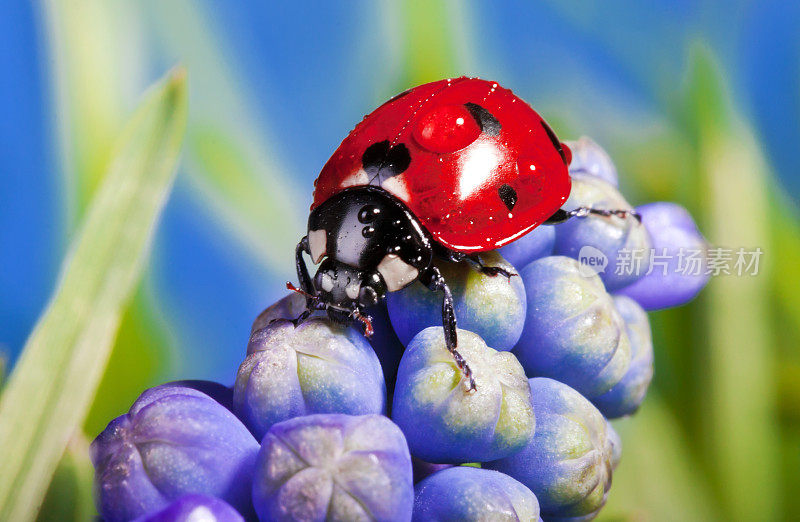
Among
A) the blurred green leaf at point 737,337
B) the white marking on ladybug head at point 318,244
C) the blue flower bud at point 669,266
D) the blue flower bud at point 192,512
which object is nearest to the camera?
the blue flower bud at point 192,512

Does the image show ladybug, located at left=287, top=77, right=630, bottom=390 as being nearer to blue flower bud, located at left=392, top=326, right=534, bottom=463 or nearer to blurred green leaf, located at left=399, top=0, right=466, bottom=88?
blue flower bud, located at left=392, top=326, right=534, bottom=463

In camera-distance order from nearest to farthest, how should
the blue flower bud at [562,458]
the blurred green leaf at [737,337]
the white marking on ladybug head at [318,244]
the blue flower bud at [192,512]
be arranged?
the blue flower bud at [192,512], the blue flower bud at [562,458], the white marking on ladybug head at [318,244], the blurred green leaf at [737,337]

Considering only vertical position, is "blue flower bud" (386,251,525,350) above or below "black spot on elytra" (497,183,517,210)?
below

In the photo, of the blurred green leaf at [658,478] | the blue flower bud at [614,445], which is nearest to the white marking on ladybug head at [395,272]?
the blue flower bud at [614,445]

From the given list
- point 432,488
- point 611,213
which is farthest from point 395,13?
point 432,488

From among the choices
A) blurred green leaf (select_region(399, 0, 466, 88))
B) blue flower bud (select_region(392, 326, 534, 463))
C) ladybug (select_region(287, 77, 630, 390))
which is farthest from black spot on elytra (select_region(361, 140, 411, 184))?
blurred green leaf (select_region(399, 0, 466, 88))

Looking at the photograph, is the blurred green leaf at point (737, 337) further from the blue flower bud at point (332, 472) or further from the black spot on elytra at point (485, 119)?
the blue flower bud at point (332, 472)

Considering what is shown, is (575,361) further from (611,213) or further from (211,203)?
(211,203)
